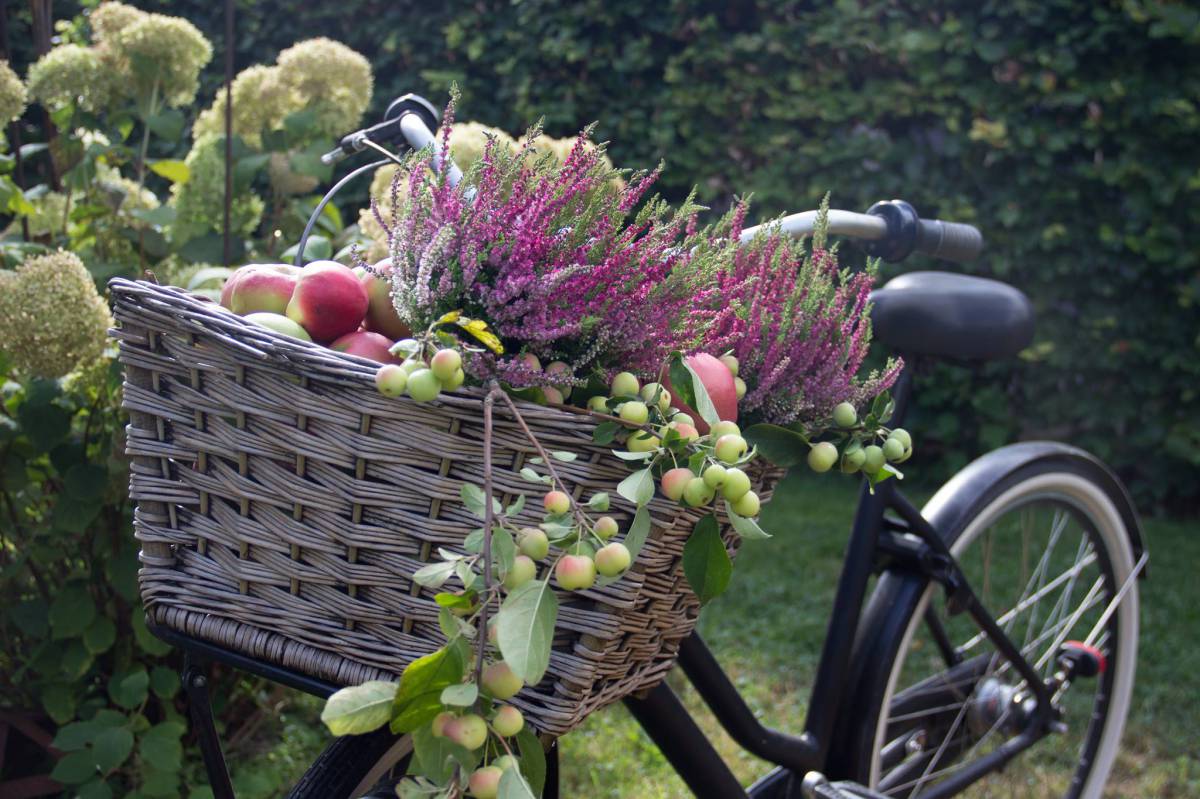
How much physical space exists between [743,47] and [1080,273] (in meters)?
1.50

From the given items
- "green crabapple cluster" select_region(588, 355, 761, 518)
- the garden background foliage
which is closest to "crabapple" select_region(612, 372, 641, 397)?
"green crabapple cluster" select_region(588, 355, 761, 518)

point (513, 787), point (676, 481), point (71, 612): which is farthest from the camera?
point (71, 612)

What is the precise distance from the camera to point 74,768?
1.46 m

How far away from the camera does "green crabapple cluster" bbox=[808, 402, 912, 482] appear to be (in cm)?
90

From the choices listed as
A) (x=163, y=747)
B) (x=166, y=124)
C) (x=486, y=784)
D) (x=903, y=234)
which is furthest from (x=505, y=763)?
(x=166, y=124)

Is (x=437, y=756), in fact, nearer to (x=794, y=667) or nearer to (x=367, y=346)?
(x=367, y=346)

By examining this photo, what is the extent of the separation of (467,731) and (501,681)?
36 mm

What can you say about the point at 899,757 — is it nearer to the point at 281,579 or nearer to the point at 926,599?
the point at 926,599

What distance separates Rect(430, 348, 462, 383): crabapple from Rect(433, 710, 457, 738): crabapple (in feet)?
0.67

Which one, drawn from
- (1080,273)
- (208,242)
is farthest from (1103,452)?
(208,242)

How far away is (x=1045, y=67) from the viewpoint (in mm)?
3660

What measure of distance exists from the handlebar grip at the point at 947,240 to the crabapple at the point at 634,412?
2.45 feet

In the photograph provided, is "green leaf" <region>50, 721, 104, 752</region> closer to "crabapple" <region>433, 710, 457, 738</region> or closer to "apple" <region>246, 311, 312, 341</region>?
"apple" <region>246, 311, 312, 341</region>

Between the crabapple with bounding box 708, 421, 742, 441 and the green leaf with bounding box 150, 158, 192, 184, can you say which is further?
the green leaf with bounding box 150, 158, 192, 184
